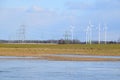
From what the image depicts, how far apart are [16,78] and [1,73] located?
180 inches

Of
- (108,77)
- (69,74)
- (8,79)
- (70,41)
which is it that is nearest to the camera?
(8,79)

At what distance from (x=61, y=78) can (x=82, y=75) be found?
319 cm

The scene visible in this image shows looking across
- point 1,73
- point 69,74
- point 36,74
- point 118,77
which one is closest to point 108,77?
point 118,77

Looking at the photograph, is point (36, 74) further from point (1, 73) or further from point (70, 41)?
point (70, 41)

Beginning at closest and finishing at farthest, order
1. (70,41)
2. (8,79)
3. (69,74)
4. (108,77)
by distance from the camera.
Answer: (8,79) < (108,77) < (69,74) < (70,41)

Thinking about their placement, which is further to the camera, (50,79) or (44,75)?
(44,75)

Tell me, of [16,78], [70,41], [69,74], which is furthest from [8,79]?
[70,41]

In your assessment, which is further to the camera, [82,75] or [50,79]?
[82,75]

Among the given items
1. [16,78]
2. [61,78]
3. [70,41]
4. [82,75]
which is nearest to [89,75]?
[82,75]

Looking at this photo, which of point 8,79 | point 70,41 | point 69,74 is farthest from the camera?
point 70,41

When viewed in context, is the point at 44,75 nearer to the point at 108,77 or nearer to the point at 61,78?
the point at 61,78

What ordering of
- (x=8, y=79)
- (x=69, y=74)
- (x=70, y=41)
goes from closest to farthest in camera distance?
(x=8, y=79), (x=69, y=74), (x=70, y=41)

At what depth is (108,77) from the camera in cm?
3650

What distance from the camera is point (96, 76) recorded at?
3719cm
